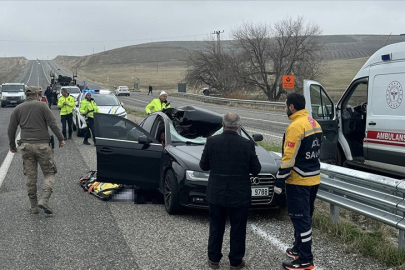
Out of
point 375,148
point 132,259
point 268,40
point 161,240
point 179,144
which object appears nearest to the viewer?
point 132,259

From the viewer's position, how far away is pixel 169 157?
6.84m

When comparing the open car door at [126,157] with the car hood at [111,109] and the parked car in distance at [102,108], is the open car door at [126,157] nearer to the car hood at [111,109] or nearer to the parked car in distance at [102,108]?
the parked car in distance at [102,108]

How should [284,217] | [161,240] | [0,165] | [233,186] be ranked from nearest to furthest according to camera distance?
[233,186], [161,240], [284,217], [0,165]

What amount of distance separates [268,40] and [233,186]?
145 ft

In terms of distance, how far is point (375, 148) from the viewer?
8047 millimetres

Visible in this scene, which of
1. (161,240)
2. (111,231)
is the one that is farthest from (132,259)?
(111,231)

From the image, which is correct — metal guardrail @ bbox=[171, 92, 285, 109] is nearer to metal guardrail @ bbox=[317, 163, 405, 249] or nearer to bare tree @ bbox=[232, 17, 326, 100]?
bare tree @ bbox=[232, 17, 326, 100]

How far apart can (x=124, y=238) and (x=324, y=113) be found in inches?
189

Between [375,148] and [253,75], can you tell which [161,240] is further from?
[253,75]

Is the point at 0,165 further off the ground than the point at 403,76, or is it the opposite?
the point at 403,76

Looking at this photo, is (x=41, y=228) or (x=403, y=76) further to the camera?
(x=403, y=76)

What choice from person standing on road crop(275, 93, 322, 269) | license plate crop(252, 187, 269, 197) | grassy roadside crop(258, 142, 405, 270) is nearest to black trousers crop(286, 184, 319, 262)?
person standing on road crop(275, 93, 322, 269)

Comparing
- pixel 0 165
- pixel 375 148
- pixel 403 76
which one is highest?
pixel 403 76

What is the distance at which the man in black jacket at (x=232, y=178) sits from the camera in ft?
14.5
